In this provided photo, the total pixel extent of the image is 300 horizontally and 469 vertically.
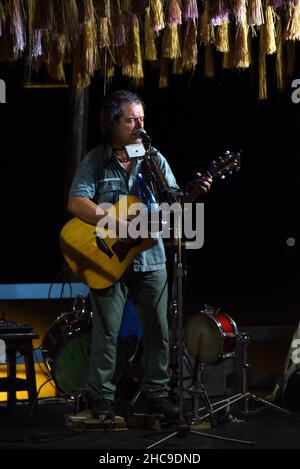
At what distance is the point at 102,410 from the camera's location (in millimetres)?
6297

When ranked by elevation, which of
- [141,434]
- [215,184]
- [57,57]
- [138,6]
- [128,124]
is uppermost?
[138,6]

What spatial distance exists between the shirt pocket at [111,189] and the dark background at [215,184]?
4820mm

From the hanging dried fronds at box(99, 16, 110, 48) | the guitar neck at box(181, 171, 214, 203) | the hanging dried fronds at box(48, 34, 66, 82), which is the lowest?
the guitar neck at box(181, 171, 214, 203)

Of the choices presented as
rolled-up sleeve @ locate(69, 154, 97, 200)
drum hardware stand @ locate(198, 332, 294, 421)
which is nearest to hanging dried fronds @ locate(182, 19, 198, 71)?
rolled-up sleeve @ locate(69, 154, 97, 200)

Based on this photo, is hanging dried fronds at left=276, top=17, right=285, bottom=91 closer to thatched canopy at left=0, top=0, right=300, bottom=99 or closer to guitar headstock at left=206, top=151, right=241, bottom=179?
thatched canopy at left=0, top=0, right=300, bottom=99

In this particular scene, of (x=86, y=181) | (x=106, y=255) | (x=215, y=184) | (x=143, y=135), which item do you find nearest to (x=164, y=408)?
(x=106, y=255)

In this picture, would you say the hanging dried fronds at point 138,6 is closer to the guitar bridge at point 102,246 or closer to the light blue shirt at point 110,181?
the light blue shirt at point 110,181

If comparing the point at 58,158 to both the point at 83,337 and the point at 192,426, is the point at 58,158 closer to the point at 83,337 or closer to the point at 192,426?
the point at 83,337

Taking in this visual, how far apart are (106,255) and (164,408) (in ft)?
3.62

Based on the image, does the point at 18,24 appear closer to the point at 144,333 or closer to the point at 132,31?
the point at 132,31

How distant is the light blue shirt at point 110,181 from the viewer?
640 cm

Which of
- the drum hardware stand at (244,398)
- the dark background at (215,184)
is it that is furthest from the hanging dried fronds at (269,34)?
the dark background at (215,184)

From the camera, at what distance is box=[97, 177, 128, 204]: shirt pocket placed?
646 cm

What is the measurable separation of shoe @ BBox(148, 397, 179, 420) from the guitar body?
0.86 metres
